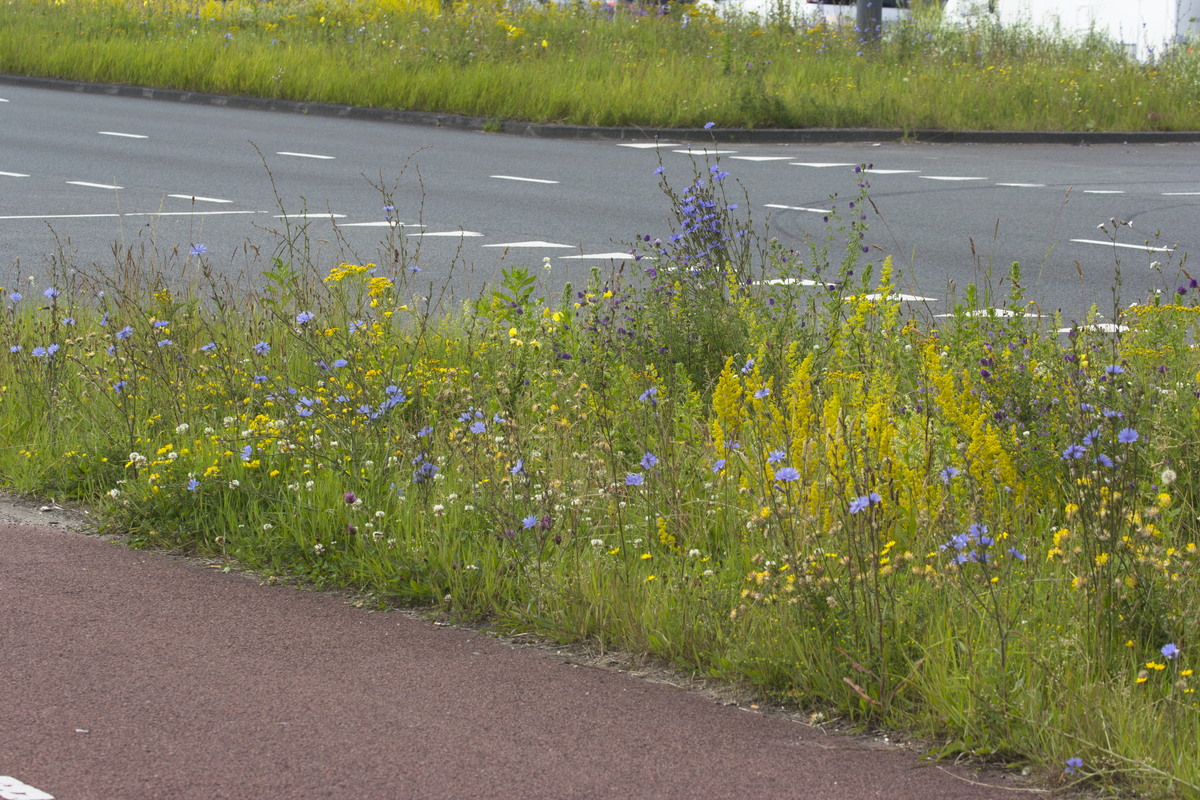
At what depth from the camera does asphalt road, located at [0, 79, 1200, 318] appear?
905 cm

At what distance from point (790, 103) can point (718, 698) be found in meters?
15.7

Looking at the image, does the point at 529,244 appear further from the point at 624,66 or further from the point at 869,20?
the point at 869,20

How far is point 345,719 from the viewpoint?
304 centimetres

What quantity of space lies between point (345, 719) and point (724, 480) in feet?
4.98

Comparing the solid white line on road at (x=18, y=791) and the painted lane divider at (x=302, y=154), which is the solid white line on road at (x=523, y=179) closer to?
the painted lane divider at (x=302, y=154)

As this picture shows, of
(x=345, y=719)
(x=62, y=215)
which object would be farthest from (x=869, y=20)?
(x=345, y=719)

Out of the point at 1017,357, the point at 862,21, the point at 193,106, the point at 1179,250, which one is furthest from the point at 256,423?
the point at 862,21

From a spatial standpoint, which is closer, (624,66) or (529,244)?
(529,244)

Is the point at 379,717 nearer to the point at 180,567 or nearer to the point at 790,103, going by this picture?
Result: the point at 180,567

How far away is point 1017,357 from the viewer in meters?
4.61

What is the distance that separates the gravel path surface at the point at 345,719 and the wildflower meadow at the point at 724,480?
18 cm

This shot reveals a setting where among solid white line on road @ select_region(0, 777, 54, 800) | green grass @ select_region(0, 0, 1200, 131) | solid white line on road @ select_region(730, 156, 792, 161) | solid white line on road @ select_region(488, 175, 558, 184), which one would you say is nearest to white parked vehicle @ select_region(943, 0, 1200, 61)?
green grass @ select_region(0, 0, 1200, 131)

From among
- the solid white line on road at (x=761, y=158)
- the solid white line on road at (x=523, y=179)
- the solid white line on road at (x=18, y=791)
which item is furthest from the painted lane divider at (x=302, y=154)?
the solid white line on road at (x=18, y=791)

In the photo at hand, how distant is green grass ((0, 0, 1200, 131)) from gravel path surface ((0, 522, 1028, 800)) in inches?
584
